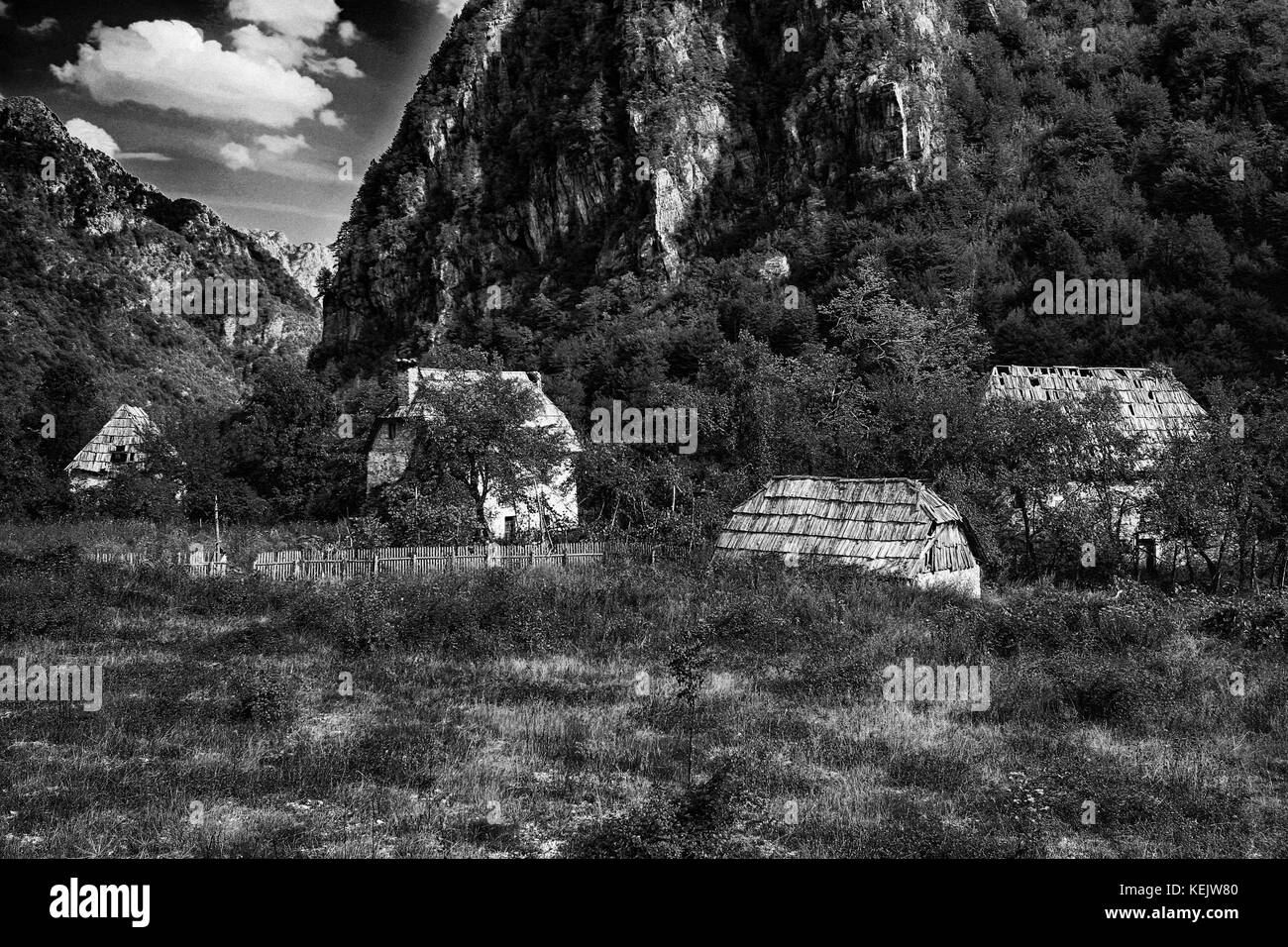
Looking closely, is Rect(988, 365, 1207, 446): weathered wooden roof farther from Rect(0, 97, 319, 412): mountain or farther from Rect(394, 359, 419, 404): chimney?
Rect(0, 97, 319, 412): mountain

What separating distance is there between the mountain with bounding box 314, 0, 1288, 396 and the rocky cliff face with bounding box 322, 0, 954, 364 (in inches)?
11.3

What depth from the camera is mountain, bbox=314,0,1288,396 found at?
5222 cm

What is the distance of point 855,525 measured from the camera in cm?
1975

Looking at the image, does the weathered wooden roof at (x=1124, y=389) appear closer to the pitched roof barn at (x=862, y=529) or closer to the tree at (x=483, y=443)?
the pitched roof barn at (x=862, y=529)

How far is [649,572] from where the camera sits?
64.3 ft

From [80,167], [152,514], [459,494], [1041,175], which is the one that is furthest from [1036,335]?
[80,167]

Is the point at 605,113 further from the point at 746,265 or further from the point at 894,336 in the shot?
the point at 894,336

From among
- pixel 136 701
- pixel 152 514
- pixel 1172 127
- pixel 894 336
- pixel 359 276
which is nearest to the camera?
pixel 136 701

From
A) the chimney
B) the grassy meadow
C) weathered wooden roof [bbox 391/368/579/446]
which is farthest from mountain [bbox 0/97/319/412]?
the grassy meadow

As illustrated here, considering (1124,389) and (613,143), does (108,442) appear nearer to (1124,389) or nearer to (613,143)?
(1124,389)

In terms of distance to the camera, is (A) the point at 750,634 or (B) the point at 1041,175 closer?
(A) the point at 750,634

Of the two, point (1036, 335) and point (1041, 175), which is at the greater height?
point (1041, 175)

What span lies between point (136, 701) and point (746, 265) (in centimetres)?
6277

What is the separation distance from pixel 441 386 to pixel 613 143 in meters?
67.5
